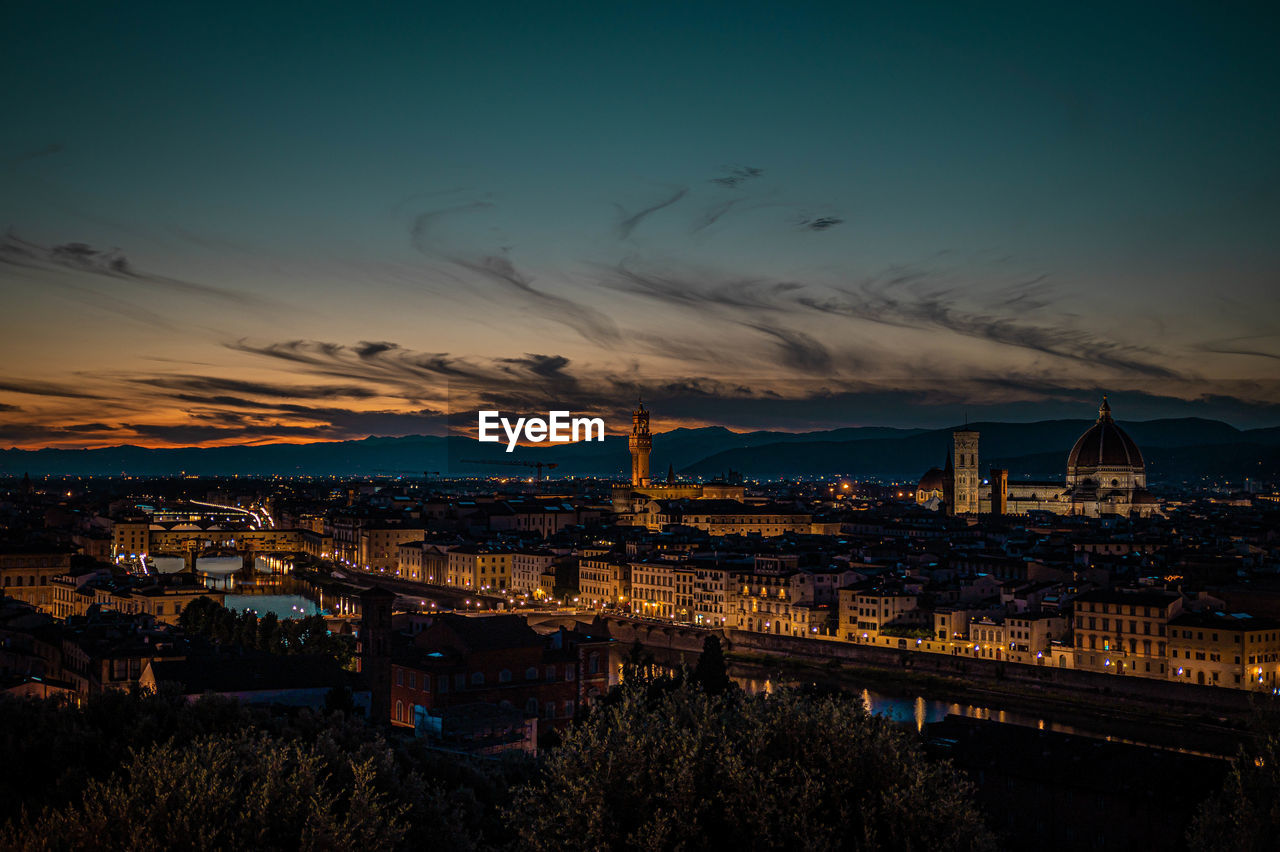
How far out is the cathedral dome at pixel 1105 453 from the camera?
2810 inches

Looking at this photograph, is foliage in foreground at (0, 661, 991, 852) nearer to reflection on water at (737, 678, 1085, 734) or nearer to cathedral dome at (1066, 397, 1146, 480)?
reflection on water at (737, 678, 1085, 734)

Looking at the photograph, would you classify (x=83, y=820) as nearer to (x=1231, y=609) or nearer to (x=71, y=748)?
(x=71, y=748)

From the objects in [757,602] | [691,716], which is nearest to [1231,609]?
[757,602]

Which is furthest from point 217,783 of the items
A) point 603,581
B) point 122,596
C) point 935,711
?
point 603,581

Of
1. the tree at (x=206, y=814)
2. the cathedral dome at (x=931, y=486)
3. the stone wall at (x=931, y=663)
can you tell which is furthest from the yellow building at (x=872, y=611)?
the cathedral dome at (x=931, y=486)

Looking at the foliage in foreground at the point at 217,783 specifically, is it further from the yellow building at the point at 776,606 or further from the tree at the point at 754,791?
the yellow building at the point at 776,606

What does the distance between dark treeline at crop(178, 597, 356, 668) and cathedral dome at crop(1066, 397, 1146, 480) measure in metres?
54.0

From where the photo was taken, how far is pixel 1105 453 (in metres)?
71.7

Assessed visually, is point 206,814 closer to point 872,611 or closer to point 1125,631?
point 1125,631

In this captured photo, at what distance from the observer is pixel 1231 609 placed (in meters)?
30.5

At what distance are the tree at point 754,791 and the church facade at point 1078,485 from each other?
66.3 metres

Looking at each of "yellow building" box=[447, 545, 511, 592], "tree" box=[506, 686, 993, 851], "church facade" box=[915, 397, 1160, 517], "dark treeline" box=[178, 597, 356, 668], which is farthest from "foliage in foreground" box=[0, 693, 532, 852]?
"church facade" box=[915, 397, 1160, 517]

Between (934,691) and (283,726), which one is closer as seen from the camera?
(283,726)

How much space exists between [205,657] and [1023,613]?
20.1m
